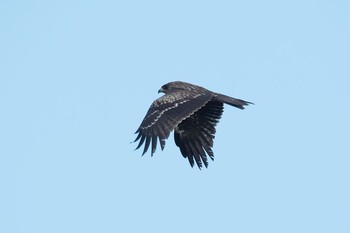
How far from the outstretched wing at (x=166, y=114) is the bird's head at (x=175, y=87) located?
1.69 ft

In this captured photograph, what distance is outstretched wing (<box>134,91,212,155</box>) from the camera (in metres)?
20.3

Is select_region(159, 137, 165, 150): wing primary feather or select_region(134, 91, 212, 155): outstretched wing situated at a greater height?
select_region(134, 91, 212, 155): outstretched wing

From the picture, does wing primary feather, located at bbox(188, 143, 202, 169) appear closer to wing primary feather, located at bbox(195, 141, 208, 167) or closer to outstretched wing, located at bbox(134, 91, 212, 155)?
wing primary feather, located at bbox(195, 141, 208, 167)

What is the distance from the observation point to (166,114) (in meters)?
20.9

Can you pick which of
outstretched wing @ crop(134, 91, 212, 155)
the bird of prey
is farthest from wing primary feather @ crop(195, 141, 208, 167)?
outstretched wing @ crop(134, 91, 212, 155)

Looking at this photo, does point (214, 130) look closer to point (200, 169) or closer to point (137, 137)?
point (200, 169)

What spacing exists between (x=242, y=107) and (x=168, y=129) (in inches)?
73.5

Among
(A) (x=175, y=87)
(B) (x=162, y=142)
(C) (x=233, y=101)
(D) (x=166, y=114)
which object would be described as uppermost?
(A) (x=175, y=87)

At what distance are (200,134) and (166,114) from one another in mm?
1645

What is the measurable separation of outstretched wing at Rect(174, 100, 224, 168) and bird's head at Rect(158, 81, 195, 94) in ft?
1.77

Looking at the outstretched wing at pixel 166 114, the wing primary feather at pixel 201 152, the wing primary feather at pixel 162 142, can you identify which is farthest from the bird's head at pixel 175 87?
the wing primary feather at pixel 162 142

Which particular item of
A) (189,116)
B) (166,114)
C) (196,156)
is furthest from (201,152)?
(166,114)

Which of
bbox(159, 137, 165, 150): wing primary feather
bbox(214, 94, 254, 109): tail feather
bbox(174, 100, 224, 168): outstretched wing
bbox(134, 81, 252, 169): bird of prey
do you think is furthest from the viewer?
bbox(174, 100, 224, 168): outstretched wing

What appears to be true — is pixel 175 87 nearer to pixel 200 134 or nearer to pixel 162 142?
pixel 200 134
